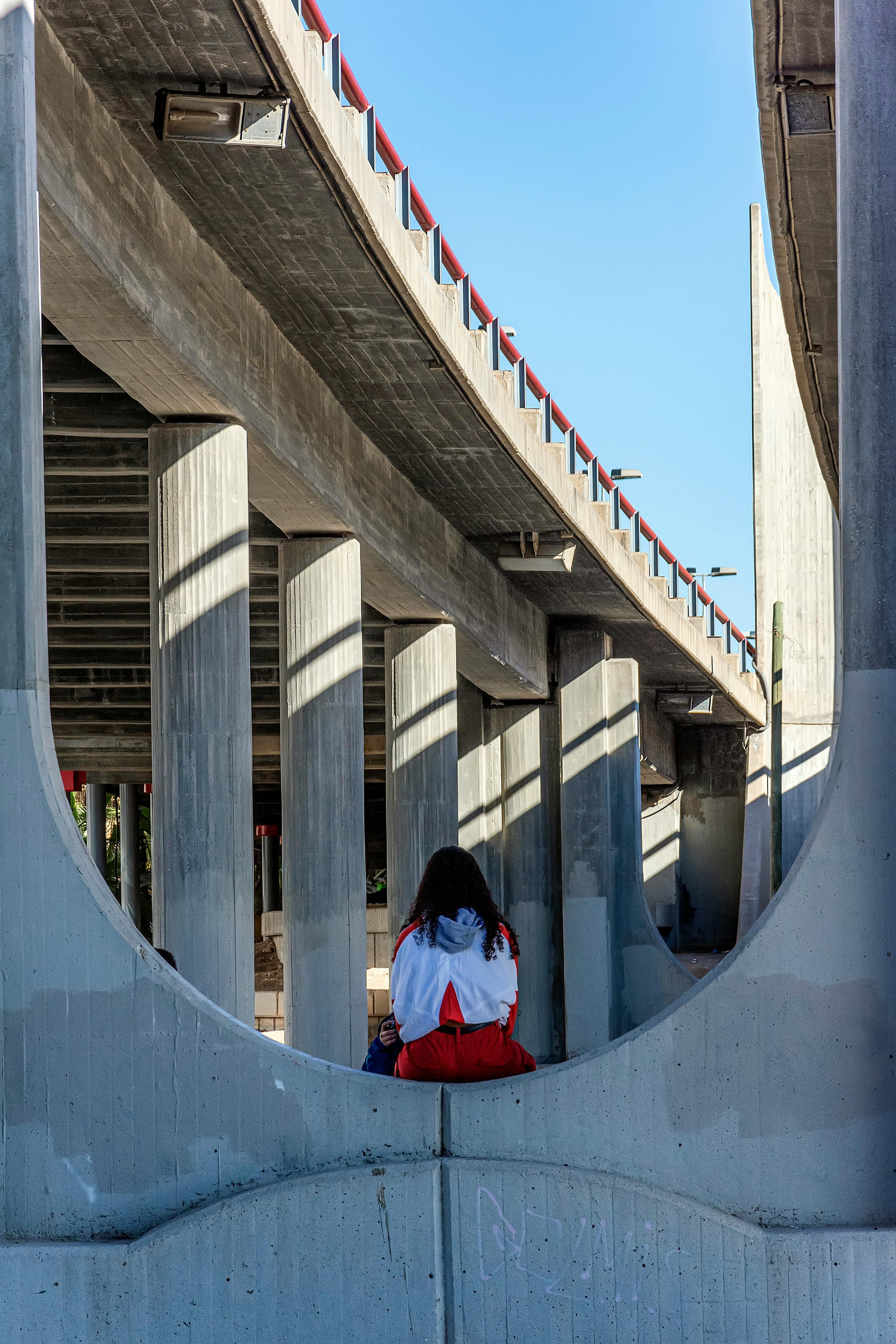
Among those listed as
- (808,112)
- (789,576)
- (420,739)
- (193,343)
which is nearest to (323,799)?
(420,739)

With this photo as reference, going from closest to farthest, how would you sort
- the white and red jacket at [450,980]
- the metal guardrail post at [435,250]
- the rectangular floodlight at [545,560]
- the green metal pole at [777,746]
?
1. the white and red jacket at [450,980]
2. the metal guardrail post at [435,250]
3. the rectangular floodlight at [545,560]
4. the green metal pole at [777,746]

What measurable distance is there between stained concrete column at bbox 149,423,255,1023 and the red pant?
7.19 metres

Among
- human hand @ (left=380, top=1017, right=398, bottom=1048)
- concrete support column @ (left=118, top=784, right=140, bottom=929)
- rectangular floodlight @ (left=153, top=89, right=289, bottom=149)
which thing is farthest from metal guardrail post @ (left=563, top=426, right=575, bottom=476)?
concrete support column @ (left=118, top=784, right=140, bottom=929)

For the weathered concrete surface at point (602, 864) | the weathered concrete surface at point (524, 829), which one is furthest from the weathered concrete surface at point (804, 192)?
the weathered concrete surface at point (524, 829)

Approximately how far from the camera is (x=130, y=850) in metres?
43.4

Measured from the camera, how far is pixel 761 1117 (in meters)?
5.87

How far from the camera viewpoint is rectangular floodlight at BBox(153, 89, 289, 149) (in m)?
10.8

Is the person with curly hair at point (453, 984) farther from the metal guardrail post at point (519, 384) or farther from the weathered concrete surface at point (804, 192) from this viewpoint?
the metal guardrail post at point (519, 384)

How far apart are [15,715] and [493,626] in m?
19.0

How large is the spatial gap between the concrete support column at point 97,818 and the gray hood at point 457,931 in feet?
120

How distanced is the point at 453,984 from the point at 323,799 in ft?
36.7

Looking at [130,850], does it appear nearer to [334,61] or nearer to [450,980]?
[334,61]

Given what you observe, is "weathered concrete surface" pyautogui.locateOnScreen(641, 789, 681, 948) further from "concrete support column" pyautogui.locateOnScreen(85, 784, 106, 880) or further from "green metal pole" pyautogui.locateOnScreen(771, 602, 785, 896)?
"green metal pole" pyautogui.locateOnScreen(771, 602, 785, 896)

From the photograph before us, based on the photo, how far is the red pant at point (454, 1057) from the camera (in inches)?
244
